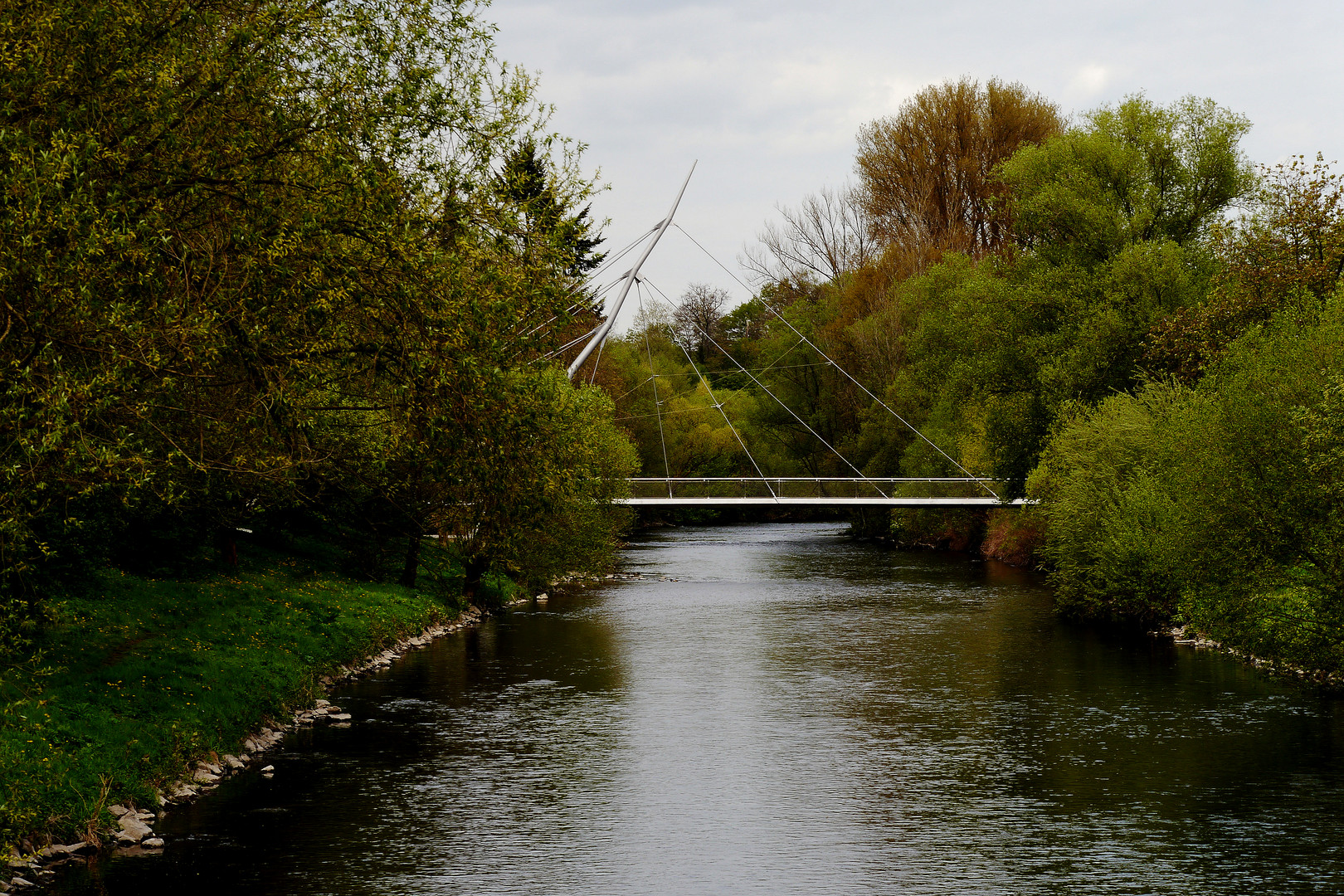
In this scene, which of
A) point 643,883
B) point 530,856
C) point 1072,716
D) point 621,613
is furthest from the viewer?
point 621,613

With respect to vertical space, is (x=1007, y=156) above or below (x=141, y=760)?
above

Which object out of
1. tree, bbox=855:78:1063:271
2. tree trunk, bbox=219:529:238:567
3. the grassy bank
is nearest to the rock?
the grassy bank

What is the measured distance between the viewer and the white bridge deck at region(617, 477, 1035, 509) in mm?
44406

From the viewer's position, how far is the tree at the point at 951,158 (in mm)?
58062

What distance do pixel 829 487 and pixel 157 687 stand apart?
144 ft

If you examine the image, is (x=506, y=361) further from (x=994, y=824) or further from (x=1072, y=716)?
(x=1072, y=716)

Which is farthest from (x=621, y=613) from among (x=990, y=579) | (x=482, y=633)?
(x=990, y=579)

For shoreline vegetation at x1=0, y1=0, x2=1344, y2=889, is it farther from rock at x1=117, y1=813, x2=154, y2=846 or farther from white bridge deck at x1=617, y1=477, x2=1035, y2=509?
white bridge deck at x1=617, y1=477, x2=1035, y2=509

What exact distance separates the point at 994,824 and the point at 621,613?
65.5 feet

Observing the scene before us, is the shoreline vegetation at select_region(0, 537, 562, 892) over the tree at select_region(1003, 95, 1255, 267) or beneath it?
beneath

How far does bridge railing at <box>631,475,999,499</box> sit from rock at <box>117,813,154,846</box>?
29113mm

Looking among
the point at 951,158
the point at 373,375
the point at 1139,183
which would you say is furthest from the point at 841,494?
the point at 373,375

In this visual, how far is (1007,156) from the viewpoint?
187 ft

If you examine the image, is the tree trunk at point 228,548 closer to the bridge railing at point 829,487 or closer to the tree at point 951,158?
the bridge railing at point 829,487
